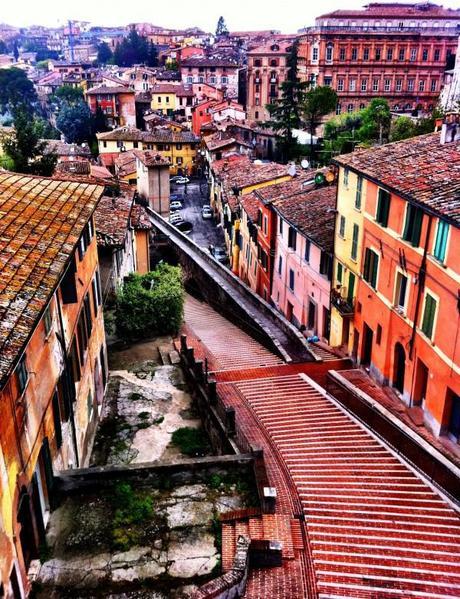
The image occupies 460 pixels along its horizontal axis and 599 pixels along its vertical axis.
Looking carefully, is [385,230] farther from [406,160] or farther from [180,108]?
[180,108]

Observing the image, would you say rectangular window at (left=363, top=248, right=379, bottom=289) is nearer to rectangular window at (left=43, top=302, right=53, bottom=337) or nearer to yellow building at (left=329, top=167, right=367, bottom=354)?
yellow building at (left=329, top=167, right=367, bottom=354)

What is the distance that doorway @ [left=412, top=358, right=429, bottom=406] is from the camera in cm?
2231

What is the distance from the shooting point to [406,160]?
2428 centimetres

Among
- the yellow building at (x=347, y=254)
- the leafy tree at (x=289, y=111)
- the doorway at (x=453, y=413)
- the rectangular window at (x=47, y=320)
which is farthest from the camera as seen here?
the leafy tree at (x=289, y=111)

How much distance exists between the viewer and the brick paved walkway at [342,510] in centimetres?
1306

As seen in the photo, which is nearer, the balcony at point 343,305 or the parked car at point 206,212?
the balcony at point 343,305

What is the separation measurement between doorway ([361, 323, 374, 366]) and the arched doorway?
258cm

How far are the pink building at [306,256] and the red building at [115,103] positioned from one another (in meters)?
76.4

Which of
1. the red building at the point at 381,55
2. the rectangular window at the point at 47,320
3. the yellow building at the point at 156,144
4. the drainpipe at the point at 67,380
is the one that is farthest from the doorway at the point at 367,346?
the red building at the point at 381,55

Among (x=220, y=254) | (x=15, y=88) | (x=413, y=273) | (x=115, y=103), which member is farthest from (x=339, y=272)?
(x=15, y=88)

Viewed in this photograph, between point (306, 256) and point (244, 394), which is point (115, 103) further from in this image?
point (244, 394)

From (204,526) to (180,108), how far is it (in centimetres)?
10799

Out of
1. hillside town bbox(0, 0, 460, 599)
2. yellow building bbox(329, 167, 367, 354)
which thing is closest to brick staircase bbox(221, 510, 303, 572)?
hillside town bbox(0, 0, 460, 599)

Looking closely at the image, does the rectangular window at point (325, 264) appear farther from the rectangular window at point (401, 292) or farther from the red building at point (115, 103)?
the red building at point (115, 103)
